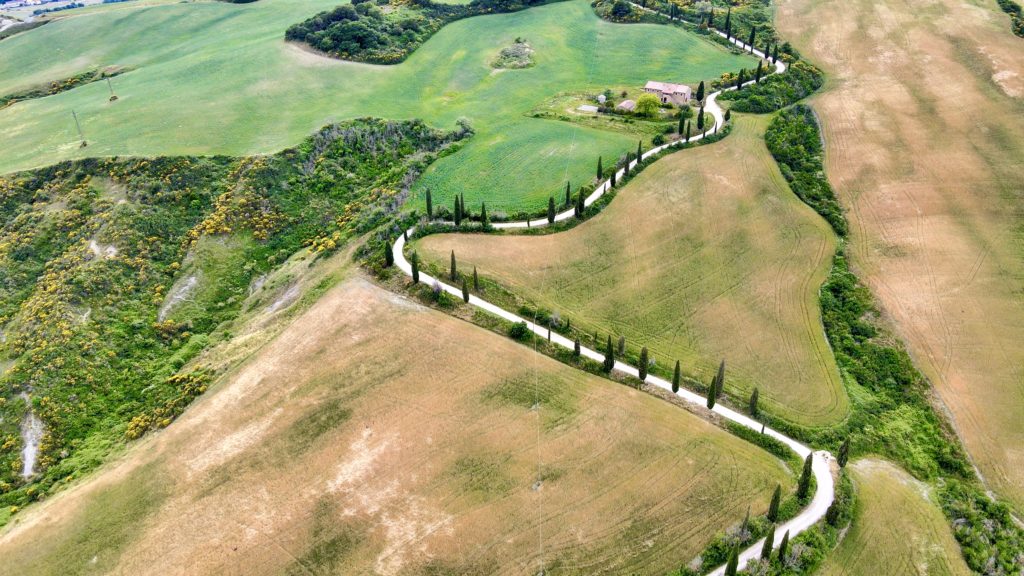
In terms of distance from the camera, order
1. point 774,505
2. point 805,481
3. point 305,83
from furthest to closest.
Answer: point 305,83
point 805,481
point 774,505

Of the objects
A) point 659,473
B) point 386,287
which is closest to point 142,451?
point 386,287

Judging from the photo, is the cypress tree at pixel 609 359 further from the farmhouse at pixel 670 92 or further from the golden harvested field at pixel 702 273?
the farmhouse at pixel 670 92

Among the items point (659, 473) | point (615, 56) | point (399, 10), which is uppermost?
point (399, 10)

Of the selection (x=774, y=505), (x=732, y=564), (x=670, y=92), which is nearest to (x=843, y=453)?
(x=774, y=505)

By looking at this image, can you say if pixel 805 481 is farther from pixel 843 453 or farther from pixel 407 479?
pixel 407 479

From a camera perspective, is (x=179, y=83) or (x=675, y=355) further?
(x=179, y=83)

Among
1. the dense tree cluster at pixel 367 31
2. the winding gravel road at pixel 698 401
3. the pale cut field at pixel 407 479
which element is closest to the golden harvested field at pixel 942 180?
the winding gravel road at pixel 698 401

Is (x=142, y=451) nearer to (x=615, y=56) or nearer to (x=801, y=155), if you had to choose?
(x=801, y=155)
